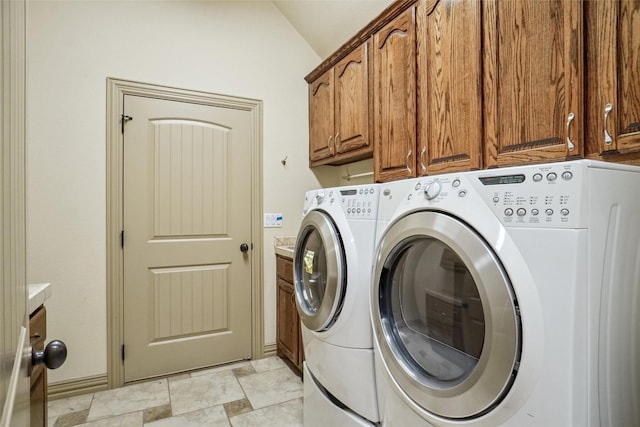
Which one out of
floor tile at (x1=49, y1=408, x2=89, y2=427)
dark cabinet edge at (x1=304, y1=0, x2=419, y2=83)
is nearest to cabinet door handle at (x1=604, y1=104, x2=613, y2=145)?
dark cabinet edge at (x1=304, y1=0, x2=419, y2=83)

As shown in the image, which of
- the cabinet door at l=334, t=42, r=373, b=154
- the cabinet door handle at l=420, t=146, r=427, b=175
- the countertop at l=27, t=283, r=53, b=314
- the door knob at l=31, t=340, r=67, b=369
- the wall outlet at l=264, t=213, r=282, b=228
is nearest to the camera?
the door knob at l=31, t=340, r=67, b=369

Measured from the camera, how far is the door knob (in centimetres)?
65

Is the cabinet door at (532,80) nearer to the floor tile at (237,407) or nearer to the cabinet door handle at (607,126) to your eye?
→ the cabinet door handle at (607,126)

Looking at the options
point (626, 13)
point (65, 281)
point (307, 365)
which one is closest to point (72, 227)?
point (65, 281)

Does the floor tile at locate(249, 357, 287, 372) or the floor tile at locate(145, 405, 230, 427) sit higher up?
the floor tile at locate(145, 405, 230, 427)

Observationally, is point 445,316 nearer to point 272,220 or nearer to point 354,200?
point 354,200

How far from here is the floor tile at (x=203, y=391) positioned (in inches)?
78.5

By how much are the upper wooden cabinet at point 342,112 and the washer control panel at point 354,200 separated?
0.74 metres

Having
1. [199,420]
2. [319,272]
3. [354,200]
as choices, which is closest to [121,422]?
[199,420]

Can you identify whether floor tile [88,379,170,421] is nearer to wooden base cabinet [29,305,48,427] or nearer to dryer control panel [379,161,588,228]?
wooden base cabinet [29,305,48,427]

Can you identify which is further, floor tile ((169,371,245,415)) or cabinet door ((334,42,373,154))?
cabinet door ((334,42,373,154))

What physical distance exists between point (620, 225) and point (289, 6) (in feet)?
8.88

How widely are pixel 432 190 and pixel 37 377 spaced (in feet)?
4.20

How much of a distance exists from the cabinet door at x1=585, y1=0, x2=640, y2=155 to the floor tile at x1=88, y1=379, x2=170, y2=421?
8.52 feet
